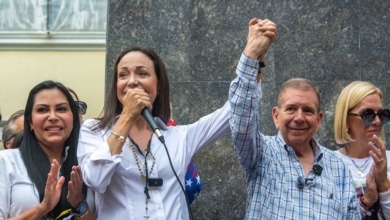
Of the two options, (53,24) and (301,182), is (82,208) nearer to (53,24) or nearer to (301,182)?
(301,182)

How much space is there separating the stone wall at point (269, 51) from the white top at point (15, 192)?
1.76 metres

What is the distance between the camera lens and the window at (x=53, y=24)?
1070cm

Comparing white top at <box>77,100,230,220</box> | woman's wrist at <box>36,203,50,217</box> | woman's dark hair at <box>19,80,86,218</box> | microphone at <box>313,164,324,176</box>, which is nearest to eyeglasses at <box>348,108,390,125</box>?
microphone at <box>313,164,324,176</box>

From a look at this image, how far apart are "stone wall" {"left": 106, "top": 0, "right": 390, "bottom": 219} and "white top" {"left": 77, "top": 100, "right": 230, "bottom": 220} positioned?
1.66m

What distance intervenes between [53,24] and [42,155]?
6416mm

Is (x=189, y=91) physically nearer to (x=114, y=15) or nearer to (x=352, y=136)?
(x=114, y=15)

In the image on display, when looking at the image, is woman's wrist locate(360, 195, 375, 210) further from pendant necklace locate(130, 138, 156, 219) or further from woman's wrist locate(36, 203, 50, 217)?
woman's wrist locate(36, 203, 50, 217)

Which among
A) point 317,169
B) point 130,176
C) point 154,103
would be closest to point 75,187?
point 130,176

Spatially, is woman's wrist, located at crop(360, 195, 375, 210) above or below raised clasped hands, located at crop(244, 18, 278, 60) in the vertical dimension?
below

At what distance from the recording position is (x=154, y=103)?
Result: 4.42 metres

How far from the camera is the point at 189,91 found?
604 centimetres

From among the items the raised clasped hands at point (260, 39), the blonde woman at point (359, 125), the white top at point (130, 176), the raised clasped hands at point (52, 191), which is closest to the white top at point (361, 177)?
the blonde woman at point (359, 125)

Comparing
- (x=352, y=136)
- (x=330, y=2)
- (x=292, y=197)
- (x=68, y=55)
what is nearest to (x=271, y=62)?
(x=330, y=2)

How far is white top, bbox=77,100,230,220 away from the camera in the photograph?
3996 mm
